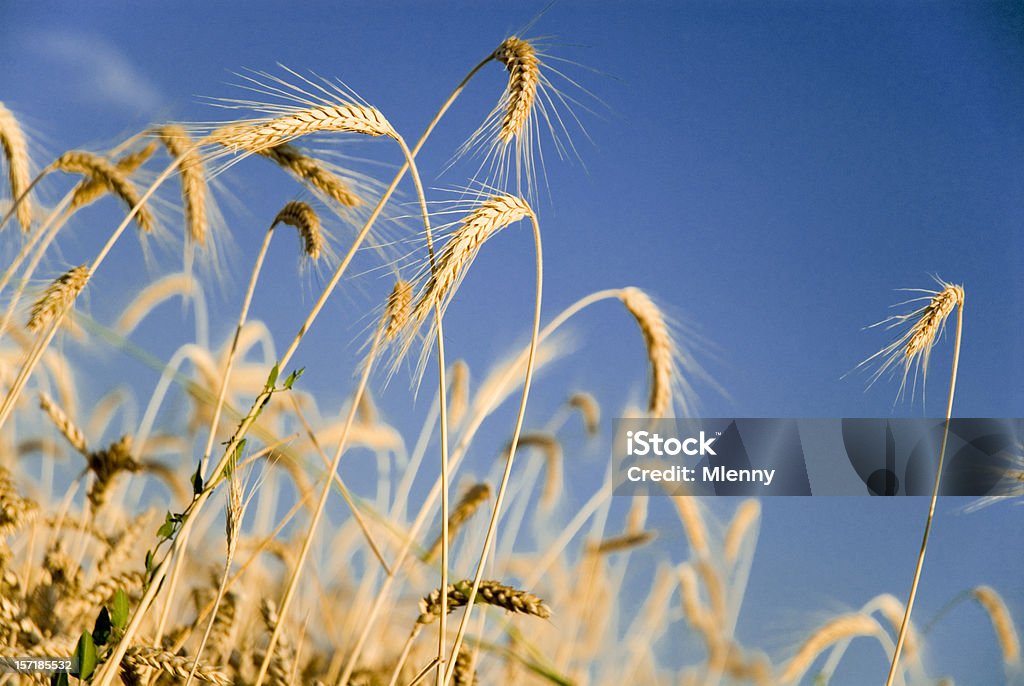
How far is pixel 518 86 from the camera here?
1382 millimetres

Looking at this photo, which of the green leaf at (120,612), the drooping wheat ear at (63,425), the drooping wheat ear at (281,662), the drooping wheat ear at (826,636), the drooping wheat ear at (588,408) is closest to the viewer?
the green leaf at (120,612)

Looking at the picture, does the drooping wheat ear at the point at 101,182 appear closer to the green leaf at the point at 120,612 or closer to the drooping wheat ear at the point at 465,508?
the drooping wheat ear at the point at 465,508

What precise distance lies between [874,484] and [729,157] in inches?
40.4

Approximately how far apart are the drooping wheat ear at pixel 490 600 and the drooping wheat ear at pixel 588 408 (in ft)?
2.91

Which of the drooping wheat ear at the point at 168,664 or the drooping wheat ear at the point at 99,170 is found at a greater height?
the drooping wheat ear at the point at 99,170

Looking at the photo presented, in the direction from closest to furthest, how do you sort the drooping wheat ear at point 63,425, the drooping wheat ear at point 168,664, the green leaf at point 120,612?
the green leaf at point 120,612 → the drooping wheat ear at point 168,664 → the drooping wheat ear at point 63,425

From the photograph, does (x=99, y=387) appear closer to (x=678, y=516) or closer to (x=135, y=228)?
(x=135, y=228)

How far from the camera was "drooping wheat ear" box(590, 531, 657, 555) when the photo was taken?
1987 mm

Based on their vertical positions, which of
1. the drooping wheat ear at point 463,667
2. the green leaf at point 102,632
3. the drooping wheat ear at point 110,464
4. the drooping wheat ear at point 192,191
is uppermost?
the drooping wheat ear at point 192,191

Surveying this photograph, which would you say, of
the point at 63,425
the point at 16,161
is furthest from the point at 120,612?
the point at 16,161

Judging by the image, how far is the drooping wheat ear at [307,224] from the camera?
5.58ft

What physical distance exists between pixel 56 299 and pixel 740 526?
1727 millimetres

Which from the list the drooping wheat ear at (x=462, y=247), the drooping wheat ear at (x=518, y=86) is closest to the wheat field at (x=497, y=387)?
the drooping wheat ear at (x=518, y=86)

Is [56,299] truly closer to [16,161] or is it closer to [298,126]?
[298,126]
